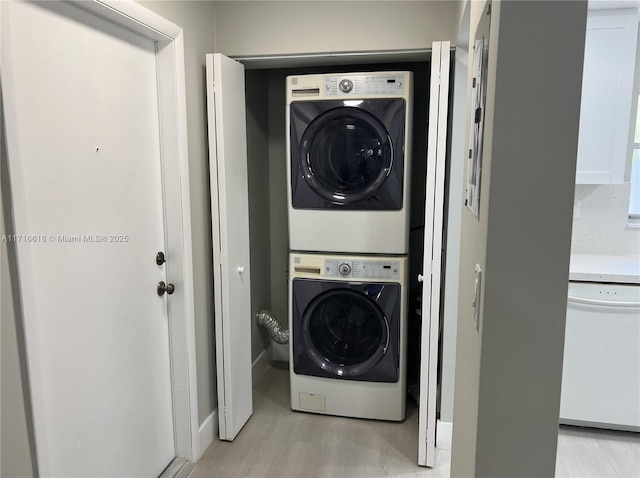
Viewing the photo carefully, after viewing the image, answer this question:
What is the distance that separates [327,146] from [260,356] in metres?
1.59

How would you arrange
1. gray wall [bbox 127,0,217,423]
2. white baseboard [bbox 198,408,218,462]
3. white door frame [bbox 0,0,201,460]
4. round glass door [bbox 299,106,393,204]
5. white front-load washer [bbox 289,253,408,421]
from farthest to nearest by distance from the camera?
white front-load washer [bbox 289,253,408,421] → round glass door [bbox 299,106,393,204] → white baseboard [bbox 198,408,218,462] → gray wall [bbox 127,0,217,423] → white door frame [bbox 0,0,201,460]

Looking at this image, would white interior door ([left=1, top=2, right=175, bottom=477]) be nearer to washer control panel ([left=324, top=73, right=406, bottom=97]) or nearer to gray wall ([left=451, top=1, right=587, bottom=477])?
washer control panel ([left=324, top=73, right=406, bottom=97])

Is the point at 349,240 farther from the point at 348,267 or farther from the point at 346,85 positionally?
the point at 346,85

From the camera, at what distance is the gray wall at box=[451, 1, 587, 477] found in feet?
2.99

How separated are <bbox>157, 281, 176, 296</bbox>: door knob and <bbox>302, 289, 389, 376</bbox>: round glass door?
0.86m

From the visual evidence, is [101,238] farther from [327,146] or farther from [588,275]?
[588,275]

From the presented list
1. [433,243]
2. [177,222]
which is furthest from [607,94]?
[177,222]

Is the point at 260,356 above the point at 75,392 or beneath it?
beneath

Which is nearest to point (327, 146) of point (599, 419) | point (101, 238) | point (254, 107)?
point (254, 107)

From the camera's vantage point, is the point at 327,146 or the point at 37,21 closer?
the point at 37,21

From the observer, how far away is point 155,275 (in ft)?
7.00

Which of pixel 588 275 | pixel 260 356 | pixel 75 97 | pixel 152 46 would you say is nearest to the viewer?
pixel 75 97

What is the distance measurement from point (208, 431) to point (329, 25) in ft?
7.10

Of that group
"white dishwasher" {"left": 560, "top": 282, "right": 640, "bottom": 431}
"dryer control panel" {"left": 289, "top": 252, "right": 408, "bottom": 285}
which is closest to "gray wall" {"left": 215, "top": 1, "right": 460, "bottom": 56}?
"dryer control panel" {"left": 289, "top": 252, "right": 408, "bottom": 285}
